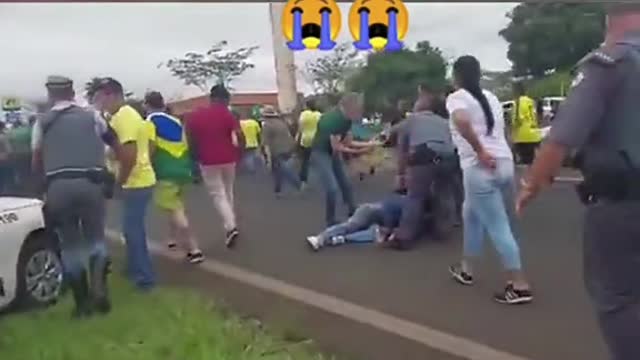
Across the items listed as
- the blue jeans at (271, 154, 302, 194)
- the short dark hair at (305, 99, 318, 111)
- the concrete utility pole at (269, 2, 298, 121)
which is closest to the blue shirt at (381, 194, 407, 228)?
the short dark hair at (305, 99, 318, 111)

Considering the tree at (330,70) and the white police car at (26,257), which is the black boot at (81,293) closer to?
the white police car at (26,257)

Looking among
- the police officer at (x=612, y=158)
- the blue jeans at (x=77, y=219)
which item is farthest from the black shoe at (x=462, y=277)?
the police officer at (x=612, y=158)

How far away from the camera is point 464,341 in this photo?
5945 millimetres

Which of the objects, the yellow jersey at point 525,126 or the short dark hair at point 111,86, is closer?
the short dark hair at point 111,86

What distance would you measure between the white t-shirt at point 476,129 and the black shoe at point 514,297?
2.93 ft

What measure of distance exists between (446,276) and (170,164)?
8.95 feet

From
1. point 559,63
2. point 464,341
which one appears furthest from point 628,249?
point 559,63

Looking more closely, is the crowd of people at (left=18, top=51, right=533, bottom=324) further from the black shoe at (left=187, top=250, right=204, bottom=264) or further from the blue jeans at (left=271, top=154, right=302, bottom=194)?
the blue jeans at (left=271, top=154, right=302, bottom=194)

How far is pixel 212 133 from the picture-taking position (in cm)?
1028

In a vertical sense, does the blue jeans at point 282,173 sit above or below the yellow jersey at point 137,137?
below

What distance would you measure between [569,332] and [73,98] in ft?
11.8

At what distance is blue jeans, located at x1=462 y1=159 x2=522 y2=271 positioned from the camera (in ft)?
23.6

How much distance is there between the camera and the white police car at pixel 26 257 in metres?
7.84

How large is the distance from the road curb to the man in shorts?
73 centimetres
